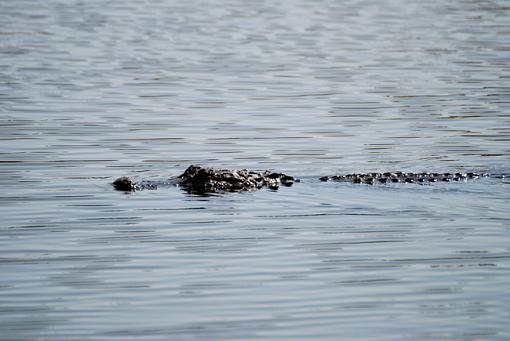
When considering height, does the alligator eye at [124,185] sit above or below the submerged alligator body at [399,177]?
below

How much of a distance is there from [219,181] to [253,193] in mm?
487

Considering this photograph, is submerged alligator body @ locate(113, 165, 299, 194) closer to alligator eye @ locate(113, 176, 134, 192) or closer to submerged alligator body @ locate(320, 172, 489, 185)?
alligator eye @ locate(113, 176, 134, 192)

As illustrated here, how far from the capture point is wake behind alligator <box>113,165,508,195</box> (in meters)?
13.5

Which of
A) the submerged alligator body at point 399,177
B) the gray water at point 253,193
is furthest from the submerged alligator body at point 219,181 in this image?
the submerged alligator body at point 399,177

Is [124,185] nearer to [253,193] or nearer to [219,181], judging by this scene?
[219,181]

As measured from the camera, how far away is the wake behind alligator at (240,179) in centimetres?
1348

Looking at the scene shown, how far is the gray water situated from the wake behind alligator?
0.82 feet

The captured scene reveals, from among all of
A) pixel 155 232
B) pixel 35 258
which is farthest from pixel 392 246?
pixel 35 258

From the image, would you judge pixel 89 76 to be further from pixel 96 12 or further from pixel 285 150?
pixel 96 12

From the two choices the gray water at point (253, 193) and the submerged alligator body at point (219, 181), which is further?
the submerged alligator body at point (219, 181)

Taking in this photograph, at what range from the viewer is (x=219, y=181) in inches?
532

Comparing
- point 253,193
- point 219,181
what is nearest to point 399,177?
point 253,193

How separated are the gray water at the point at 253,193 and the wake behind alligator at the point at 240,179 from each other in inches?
9.9

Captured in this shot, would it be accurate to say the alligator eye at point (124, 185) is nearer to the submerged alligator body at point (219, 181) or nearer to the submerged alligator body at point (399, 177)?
the submerged alligator body at point (219, 181)
